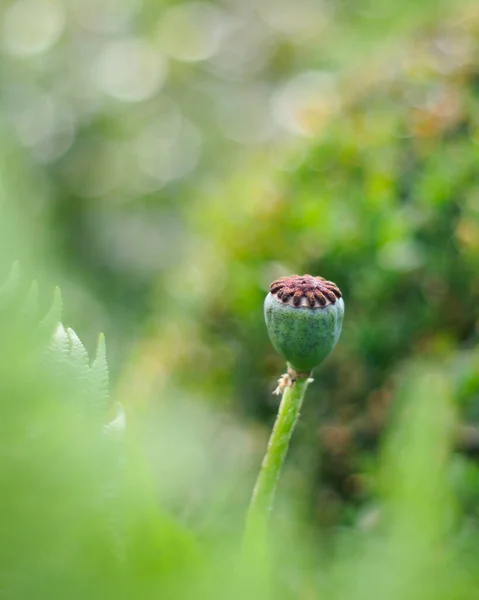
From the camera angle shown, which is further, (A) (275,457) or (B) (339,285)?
(B) (339,285)

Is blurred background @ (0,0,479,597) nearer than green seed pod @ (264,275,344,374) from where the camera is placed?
No

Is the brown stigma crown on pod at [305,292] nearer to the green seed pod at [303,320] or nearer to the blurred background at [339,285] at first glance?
the green seed pod at [303,320]

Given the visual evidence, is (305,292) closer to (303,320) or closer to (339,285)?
(303,320)

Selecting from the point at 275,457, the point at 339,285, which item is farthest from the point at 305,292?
the point at 339,285

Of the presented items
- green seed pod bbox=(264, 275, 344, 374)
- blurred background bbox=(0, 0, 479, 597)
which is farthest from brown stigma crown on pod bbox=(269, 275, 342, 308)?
blurred background bbox=(0, 0, 479, 597)

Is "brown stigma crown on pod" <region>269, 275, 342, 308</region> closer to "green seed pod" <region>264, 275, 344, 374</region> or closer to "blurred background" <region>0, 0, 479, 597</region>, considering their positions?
"green seed pod" <region>264, 275, 344, 374</region>

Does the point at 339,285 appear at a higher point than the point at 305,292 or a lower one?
higher

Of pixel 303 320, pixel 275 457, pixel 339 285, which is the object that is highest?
pixel 339 285
